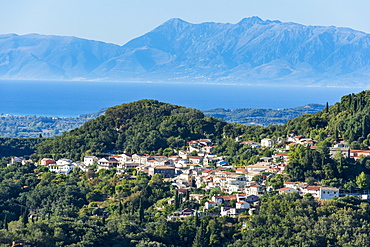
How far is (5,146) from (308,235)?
113 ft

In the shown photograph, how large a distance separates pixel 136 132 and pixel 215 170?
42.2 ft

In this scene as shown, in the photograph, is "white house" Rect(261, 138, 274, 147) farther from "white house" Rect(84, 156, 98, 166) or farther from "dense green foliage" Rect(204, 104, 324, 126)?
"dense green foliage" Rect(204, 104, 324, 126)

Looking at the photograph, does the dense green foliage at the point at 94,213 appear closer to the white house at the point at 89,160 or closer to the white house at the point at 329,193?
the white house at the point at 89,160

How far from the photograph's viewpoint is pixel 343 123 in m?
50.8

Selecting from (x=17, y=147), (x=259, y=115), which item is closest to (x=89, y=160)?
A: (x=17, y=147)

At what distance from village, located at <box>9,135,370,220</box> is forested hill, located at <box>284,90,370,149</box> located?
1.36 meters

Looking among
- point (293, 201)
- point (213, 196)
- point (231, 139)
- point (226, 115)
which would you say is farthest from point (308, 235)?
point (226, 115)

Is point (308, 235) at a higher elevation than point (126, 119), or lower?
lower

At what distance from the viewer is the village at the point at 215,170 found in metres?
39.4

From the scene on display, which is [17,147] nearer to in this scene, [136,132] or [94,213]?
[136,132]

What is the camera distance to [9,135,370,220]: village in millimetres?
39438

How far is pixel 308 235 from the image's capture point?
111ft

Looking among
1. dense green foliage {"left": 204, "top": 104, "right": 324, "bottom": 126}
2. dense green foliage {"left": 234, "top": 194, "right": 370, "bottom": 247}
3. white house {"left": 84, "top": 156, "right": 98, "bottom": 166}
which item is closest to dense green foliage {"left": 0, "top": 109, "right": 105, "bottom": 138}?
dense green foliage {"left": 204, "top": 104, "right": 324, "bottom": 126}

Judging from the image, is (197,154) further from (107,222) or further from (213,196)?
(107,222)
